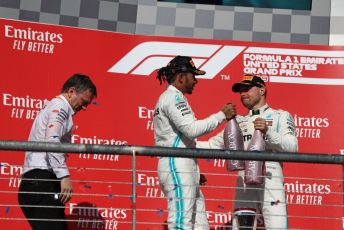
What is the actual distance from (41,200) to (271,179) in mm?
1518

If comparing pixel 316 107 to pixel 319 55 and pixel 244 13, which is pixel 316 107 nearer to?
pixel 319 55

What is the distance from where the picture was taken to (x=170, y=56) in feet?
22.7

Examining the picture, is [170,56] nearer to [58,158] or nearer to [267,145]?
[267,145]

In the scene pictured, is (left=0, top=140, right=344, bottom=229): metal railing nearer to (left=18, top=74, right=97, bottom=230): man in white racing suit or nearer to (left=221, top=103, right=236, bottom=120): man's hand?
(left=18, top=74, right=97, bottom=230): man in white racing suit

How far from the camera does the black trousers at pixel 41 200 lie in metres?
4.91

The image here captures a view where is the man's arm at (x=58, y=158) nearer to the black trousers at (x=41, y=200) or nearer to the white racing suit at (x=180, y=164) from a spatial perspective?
the black trousers at (x=41, y=200)

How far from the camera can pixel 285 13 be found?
7117mm

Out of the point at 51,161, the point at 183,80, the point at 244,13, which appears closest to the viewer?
the point at 51,161

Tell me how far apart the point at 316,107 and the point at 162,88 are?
1243mm

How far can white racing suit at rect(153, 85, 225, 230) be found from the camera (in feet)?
16.8

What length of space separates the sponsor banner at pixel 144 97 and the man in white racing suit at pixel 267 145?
966 mm

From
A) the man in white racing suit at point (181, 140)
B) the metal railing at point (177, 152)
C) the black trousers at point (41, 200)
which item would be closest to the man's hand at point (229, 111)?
the man in white racing suit at point (181, 140)

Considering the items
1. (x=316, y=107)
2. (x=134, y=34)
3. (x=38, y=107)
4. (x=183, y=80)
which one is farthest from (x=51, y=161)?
(x=316, y=107)

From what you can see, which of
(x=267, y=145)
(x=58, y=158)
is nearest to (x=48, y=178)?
(x=58, y=158)
